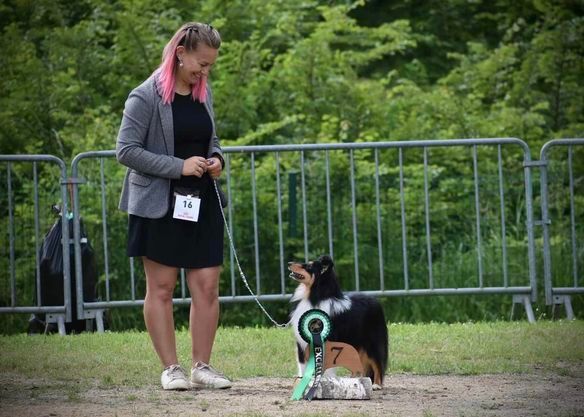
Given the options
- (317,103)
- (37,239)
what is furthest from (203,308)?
(317,103)

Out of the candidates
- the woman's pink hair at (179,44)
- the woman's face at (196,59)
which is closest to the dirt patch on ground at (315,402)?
the woman's pink hair at (179,44)

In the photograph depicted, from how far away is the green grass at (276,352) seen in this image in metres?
7.16

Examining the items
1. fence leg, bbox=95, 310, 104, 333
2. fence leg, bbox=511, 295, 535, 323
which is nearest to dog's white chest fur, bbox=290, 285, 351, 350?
fence leg, bbox=95, 310, 104, 333

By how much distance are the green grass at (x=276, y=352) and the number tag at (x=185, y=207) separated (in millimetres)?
1064

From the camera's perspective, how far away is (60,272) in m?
9.60

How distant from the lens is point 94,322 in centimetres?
978

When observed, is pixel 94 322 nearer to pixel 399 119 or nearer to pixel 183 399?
pixel 183 399

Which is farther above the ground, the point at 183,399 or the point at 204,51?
the point at 204,51

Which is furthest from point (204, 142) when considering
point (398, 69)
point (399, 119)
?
Answer: point (398, 69)

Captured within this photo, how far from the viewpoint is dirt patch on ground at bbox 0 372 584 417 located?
5.59m

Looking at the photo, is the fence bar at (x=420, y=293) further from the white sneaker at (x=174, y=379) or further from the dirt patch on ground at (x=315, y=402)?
the white sneaker at (x=174, y=379)

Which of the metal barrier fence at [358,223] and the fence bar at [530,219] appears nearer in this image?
the fence bar at [530,219]

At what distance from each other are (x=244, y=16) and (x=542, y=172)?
5713 millimetres

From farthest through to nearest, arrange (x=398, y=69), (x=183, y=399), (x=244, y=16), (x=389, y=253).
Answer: (x=398, y=69)
(x=244, y=16)
(x=389, y=253)
(x=183, y=399)
